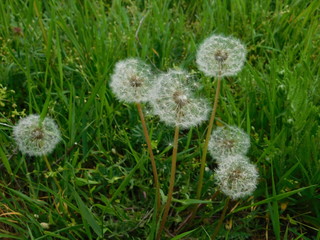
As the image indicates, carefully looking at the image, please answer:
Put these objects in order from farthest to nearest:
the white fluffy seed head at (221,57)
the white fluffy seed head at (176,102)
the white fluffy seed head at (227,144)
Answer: the white fluffy seed head at (227,144), the white fluffy seed head at (221,57), the white fluffy seed head at (176,102)

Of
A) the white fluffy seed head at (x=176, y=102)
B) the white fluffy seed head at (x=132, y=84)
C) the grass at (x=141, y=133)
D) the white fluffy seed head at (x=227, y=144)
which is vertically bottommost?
the grass at (x=141, y=133)

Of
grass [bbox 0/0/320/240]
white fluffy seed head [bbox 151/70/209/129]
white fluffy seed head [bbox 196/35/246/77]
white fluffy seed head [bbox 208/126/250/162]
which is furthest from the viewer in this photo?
grass [bbox 0/0/320/240]

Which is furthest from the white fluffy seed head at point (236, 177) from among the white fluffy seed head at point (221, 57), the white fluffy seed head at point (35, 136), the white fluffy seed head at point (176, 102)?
the white fluffy seed head at point (35, 136)

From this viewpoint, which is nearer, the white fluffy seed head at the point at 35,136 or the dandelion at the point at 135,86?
the dandelion at the point at 135,86

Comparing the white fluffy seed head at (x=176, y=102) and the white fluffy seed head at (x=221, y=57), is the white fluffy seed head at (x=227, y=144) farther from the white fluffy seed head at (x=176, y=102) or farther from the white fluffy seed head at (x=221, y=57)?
the white fluffy seed head at (x=221, y=57)

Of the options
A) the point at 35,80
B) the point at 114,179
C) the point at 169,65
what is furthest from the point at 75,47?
the point at 114,179

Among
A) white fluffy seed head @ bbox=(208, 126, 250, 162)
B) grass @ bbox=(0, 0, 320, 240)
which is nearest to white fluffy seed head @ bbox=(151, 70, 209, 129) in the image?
white fluffy seed head @ bbox=(208, 126, 250, 162)

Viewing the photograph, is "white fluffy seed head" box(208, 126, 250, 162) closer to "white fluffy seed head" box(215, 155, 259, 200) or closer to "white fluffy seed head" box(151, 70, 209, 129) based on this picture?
"white fluffy seed head" box(215, 155, 259, 200)
